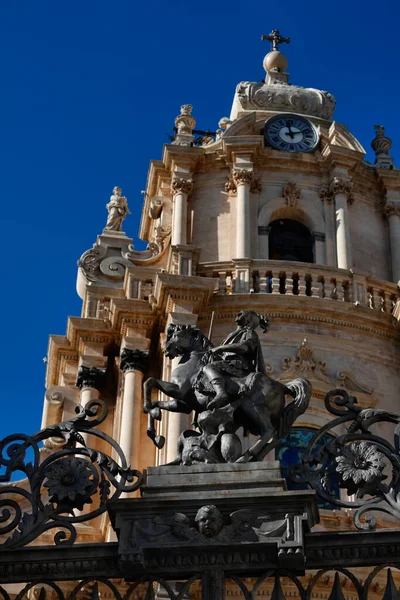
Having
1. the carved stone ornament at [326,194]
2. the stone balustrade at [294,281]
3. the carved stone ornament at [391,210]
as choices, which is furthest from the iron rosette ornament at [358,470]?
the carved stone ornament at [391,210]

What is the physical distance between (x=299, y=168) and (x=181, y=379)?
Answer: 15557mm

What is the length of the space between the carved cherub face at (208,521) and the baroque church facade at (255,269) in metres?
9.39

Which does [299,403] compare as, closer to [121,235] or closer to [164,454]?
[164,454]

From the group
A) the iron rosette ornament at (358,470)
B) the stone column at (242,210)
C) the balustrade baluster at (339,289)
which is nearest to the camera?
the iron rosette ornament at (358,470)

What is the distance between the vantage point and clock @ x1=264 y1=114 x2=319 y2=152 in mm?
27000

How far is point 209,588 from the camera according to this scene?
10.2 metres

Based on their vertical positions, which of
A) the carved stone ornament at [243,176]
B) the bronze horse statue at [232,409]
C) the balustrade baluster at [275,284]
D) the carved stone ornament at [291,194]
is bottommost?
the bronze horse statue at [232,409]

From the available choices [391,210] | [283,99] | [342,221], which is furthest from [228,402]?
[283,99]

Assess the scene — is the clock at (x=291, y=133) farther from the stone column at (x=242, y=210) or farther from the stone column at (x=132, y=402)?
the stone column at (x=132, y=402)

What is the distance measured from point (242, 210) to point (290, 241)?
1.46 m

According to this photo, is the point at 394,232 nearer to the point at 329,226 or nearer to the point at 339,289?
the point at 329,226

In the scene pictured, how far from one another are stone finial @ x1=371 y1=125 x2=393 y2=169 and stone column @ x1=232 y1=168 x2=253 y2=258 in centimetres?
358

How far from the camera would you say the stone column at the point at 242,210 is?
24673 mm

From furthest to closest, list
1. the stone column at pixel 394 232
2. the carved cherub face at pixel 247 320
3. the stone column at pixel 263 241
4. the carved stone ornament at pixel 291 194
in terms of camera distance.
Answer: the carved stone ornament at pixel 291 194 < the stone column at pixel 394 232 < the stone column at pixel 263 241 < the carved cherub face at pixel 247 320
